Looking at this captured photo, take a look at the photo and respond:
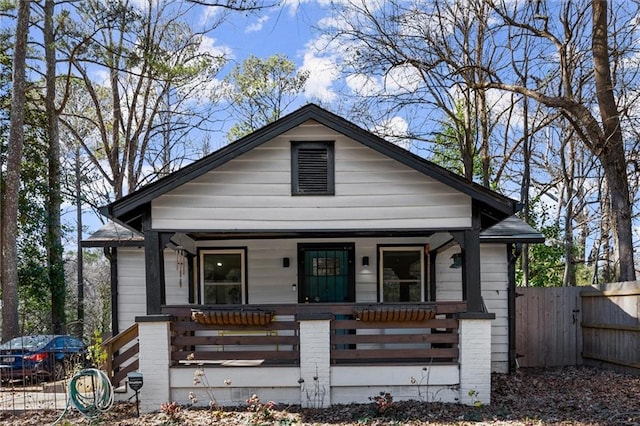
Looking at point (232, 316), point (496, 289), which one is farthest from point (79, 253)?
point (496, 289)

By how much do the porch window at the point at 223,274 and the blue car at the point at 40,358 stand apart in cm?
244

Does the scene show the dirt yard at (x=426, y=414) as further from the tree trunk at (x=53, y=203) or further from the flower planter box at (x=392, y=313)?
the tree trunk at (x=53, y=203)

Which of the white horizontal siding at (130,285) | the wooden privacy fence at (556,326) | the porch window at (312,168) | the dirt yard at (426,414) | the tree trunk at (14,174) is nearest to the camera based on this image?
the dirt yard at (426,414)

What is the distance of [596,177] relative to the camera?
1692 centimetres

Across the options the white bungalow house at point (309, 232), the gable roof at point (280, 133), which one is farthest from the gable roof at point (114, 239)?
the gable roof at point (280, 133)

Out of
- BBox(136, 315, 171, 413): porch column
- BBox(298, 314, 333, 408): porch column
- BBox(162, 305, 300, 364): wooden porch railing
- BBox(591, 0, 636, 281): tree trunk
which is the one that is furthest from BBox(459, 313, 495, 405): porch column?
BBox(591, 0, 636, 281): tree trunk

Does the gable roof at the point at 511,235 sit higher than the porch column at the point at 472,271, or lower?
higher

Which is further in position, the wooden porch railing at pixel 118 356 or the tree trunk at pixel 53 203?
the tree trunk at pixel 53 203

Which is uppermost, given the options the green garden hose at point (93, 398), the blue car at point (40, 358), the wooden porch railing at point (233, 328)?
the wooden porch railing at point (233, 328)

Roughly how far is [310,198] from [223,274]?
9.74 ft

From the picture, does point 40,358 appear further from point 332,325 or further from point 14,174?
point 332,325

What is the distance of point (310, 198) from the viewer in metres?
6.46

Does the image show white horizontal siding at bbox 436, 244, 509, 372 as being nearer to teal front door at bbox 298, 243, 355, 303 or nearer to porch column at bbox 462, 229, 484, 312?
teal front door at bbox 298, 243, 355, 303

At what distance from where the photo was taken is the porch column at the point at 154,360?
6211 mm
